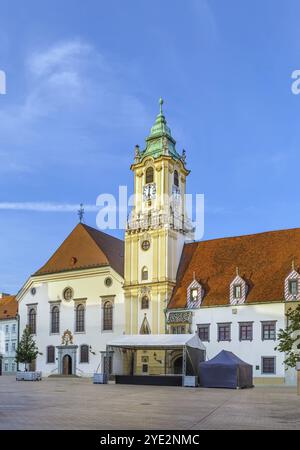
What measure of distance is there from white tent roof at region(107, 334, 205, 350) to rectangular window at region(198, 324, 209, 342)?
2412mm

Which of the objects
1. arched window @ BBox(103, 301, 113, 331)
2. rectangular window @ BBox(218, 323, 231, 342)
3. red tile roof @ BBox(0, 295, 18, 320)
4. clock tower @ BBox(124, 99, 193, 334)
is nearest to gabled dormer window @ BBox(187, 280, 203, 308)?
clock tower @ BBox(124, 99, 193, 334)

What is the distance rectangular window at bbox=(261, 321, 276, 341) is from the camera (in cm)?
4253

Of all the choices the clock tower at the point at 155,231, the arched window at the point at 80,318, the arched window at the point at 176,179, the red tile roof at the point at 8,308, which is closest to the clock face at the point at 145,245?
the clock tower at the point at 155,231

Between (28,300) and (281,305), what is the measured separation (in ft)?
89.3

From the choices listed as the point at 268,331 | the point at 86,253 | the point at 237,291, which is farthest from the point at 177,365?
the point at 86,253

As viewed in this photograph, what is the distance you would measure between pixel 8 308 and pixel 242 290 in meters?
38.0

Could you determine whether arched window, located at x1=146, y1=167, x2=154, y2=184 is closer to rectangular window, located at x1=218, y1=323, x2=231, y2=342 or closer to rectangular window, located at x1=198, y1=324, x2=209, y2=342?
rectangular window, located at x1=198, y1=324, x2=209, y2=342

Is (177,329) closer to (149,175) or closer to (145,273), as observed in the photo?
(145,273)

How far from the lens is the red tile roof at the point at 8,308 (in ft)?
233

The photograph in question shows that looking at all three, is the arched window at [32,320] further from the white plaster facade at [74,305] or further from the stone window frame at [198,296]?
the stone window frame at [198,296]

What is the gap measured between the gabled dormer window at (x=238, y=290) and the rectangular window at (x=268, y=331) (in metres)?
2.63

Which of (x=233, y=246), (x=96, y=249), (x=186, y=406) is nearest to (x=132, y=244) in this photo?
(x=96, y=249)

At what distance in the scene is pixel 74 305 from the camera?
179ft

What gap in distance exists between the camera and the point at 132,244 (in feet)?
172
